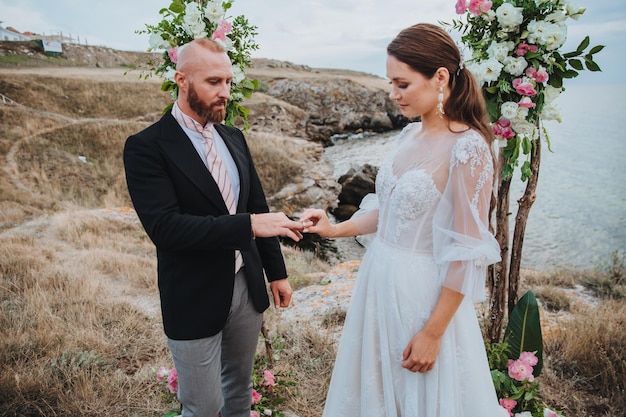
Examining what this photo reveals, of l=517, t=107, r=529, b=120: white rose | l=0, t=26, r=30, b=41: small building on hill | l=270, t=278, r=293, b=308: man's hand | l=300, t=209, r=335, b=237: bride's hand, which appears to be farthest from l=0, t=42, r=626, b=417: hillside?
l=0, t=26, r=30, b=41: small building on hill

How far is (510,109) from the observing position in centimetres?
258

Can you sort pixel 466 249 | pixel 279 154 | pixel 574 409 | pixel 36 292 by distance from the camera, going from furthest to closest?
1. pixel 279 154
2. pixel 36 292
3. pixel 574 409
4. pixel 466 249

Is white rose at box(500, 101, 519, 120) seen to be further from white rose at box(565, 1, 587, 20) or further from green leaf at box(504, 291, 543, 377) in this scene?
green leaf at box(504, 291, 543, 377)

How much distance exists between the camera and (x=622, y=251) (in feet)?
43.5

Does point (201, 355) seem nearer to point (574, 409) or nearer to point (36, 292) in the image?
point (574, 409)

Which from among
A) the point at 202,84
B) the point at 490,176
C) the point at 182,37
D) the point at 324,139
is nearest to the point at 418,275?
the point at 490,176

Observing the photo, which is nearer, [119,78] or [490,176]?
[490,176]

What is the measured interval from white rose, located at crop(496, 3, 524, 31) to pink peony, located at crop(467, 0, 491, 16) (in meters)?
0.07

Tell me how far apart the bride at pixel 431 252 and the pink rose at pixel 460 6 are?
0.76 m

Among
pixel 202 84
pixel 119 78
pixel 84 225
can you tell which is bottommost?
pixel 84 225

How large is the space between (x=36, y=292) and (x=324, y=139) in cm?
2895

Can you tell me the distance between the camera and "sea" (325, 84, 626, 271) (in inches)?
515

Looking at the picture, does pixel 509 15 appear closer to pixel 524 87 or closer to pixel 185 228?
pixel 524 87

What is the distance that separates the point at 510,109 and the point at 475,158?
1.04m
